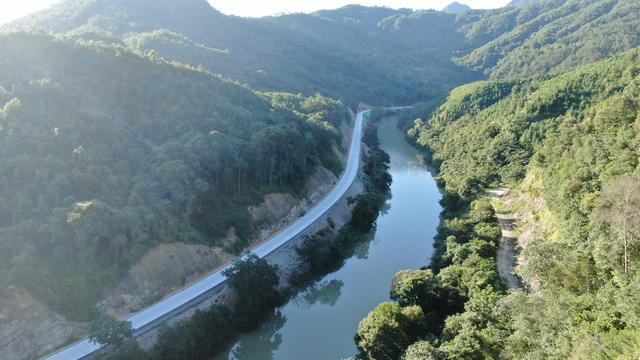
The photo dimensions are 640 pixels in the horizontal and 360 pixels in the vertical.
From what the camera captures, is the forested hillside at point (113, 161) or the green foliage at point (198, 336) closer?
the green foliage at point (198, 336)

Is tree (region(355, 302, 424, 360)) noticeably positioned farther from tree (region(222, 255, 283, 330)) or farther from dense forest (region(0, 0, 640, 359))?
tree (region(222, 255, 283, 330))

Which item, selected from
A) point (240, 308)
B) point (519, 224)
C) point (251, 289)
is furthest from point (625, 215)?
point (240, 308)

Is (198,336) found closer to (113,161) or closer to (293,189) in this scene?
(113,161)

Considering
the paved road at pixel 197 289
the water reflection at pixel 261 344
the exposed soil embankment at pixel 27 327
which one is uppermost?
the exposed soil embankment at pixel 27 327

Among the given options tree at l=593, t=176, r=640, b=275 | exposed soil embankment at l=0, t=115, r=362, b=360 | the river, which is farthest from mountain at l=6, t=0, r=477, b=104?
tree at l=593, t=176, r=640, b=275

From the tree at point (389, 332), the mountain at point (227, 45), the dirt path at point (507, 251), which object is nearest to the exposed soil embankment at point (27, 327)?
the tree at point (389, 332)

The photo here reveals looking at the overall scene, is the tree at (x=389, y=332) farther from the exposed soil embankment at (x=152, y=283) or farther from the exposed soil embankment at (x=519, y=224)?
the exposed soil embankment at (x=152, y=283)

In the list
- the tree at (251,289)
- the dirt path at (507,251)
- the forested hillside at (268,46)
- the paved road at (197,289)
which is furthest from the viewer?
the forested hillside at (268,46)
